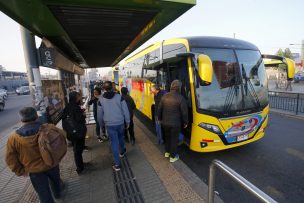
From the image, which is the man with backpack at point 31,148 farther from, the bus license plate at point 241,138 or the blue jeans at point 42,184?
the bus license plate at point 241,138

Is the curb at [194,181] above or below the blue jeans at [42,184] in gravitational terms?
below

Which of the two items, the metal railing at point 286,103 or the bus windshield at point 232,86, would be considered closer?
the bus windshield at point 232,86

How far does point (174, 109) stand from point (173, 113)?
10 cm

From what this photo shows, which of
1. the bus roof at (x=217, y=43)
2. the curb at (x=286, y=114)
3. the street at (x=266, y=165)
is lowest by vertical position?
the street at (x=266, y=165)

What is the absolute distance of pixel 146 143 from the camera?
5777 millimetres

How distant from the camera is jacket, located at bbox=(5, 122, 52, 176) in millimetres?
2422

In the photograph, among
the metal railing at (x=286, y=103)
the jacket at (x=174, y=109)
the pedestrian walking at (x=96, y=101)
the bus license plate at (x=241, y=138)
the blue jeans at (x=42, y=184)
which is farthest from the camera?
the metal railing at (x=286, y=103)

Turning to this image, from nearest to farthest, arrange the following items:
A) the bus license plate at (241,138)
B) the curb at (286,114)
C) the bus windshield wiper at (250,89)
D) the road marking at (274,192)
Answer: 1. the road marking at (274,192)
2. the bus license plate at (241,138)
3. the bus windshield wiper at (250,89)
4. the curb at (286,114)

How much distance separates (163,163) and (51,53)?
12.0 feet

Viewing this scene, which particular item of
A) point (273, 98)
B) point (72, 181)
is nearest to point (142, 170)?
point (72, 181)

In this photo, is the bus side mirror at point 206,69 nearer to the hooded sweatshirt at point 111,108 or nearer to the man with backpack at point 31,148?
the hooded sweatshirt at point 111,108

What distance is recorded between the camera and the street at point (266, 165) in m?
3.40

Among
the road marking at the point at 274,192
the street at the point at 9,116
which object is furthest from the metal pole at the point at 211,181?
the street at the point at 9,116

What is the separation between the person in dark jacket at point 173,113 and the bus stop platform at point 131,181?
0.55 m
